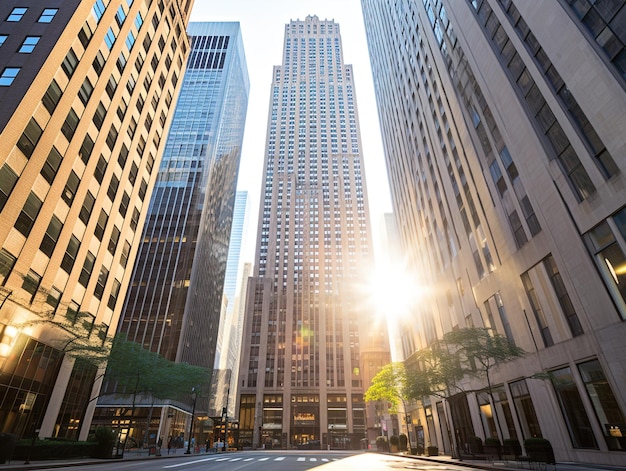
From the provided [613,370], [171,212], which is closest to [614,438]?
[613,370]

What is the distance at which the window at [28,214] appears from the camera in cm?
2283

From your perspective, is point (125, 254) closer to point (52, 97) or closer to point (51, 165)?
point (51, 165)

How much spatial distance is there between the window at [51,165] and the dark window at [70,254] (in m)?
5.52

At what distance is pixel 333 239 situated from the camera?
110 meters

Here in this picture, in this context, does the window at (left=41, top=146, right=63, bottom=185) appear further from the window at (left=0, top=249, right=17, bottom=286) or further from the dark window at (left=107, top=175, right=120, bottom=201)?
the dark window at (left=107, top=175, right=120, bottom=201)

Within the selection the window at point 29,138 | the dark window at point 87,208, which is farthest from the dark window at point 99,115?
the window at point 29,138

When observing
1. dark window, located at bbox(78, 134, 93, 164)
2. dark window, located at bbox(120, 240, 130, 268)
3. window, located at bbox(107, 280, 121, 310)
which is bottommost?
window, located at bbox(107, 280, 121, 310)

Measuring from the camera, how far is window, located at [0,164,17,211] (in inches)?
835

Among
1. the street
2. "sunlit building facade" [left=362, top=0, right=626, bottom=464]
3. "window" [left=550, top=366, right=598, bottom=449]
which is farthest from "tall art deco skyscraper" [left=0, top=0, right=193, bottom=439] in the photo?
"window" [left=550, top=366, right=598, bottom=449]

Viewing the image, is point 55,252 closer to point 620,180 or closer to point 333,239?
point 620,180

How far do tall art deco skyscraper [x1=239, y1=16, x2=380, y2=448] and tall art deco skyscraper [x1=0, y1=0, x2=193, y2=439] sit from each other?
6052cm

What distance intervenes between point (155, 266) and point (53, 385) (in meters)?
49.9

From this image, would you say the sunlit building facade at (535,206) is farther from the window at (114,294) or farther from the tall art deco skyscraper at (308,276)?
the tall art deco skyscraper at (308,276)

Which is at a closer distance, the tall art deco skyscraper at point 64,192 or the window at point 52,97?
the tall art deco skyscraper at point 64,192
